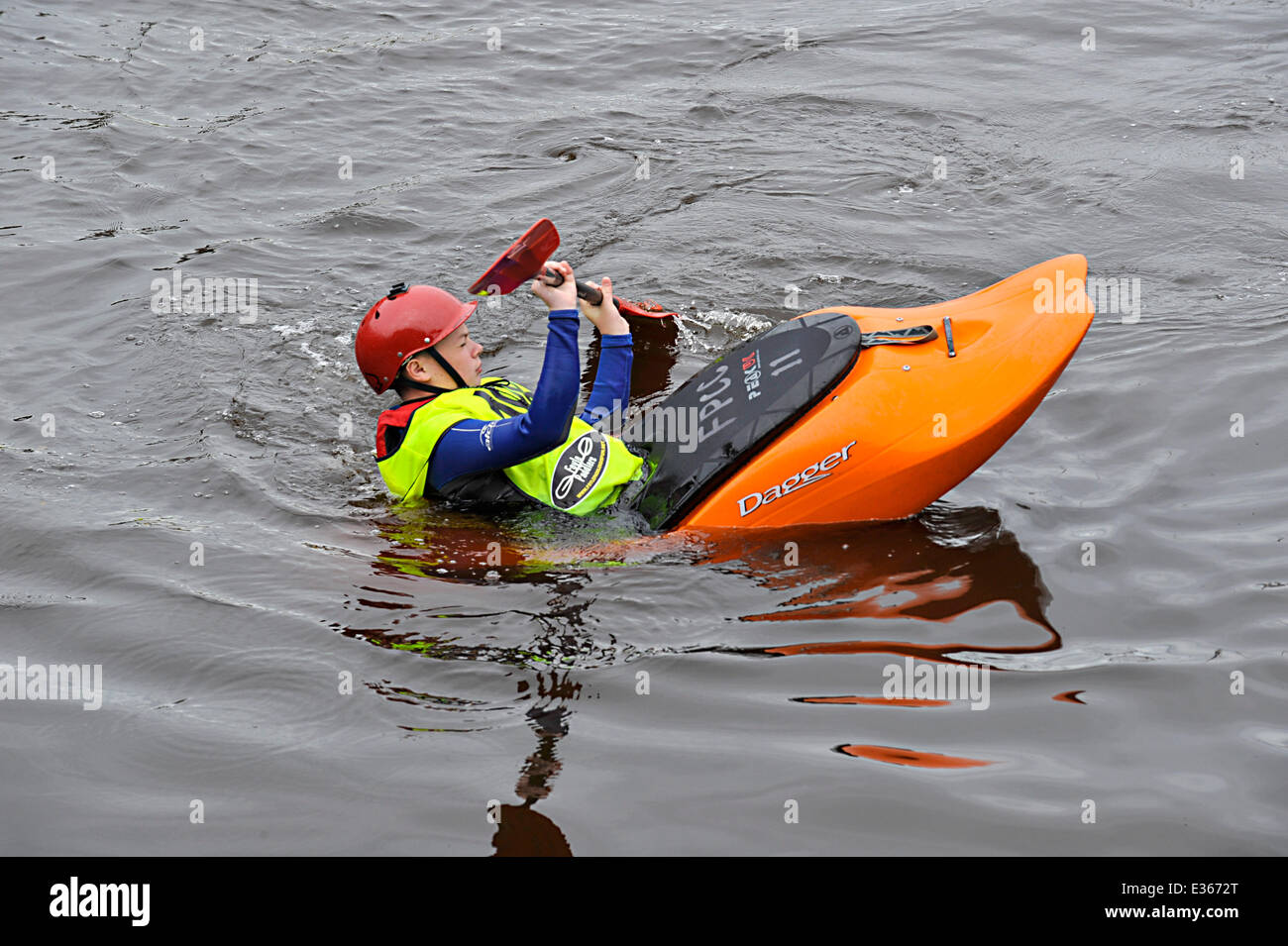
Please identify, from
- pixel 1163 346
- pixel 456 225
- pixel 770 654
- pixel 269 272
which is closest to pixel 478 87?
pixel 456 225

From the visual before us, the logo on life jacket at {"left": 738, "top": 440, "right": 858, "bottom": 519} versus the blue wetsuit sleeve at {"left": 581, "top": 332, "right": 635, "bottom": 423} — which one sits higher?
the blue wetsuit sleeve at {"left": 581, "top": 332, "right": 635, "bottom": 423}

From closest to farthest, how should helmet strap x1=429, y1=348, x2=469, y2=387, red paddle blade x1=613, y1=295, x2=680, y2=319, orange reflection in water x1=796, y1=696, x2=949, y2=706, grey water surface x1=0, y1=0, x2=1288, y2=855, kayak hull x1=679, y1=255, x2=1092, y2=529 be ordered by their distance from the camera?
grey water surface x1=0, y1=0, x2=1288, y2=855 → orange reflection in water x1=796, y1=696, x2=949, y2=706 → kayak hull x1=679, y1=255, x2=1092, y2=529 → helmet strap x1=429, y1=348, x2=469, y2=387 → red paddle blade x1=613, y1=295, x2=680, y2=319

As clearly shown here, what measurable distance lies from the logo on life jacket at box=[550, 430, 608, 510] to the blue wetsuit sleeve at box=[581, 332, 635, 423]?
285 millimetres

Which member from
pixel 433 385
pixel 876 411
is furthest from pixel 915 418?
pixel 433 385

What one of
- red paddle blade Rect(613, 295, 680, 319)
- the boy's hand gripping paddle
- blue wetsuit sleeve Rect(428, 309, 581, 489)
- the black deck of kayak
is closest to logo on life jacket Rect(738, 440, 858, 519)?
the black deck of kayak

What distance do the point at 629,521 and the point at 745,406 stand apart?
67 centimetres

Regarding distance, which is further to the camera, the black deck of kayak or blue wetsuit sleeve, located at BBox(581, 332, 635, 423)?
blue wetsuit sleeve, located at BBox(581, 332, 635, 423)

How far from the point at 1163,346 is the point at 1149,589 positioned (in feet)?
7.62

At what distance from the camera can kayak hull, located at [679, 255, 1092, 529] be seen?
463 cm

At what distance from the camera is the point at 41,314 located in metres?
7.39

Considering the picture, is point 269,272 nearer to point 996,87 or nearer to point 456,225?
point 456,225

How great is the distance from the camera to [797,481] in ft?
15.7

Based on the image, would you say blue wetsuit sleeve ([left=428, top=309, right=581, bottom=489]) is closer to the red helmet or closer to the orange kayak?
the red helmet

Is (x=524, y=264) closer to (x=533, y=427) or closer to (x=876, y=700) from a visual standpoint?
(x=533, y=427)
